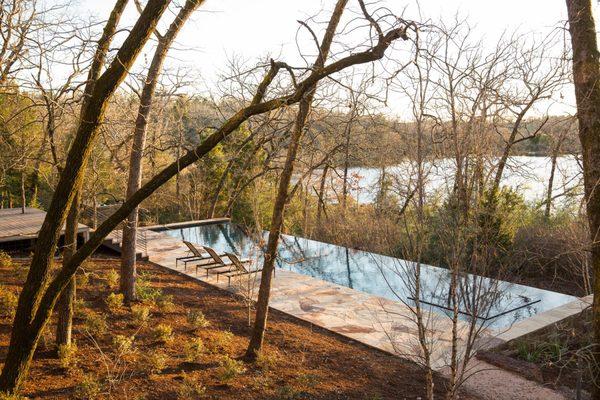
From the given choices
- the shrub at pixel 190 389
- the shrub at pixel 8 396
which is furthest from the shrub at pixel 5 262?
the shrub at pixel 8 396

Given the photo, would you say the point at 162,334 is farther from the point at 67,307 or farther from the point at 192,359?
the point at 67,307

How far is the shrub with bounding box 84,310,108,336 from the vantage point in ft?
23.3

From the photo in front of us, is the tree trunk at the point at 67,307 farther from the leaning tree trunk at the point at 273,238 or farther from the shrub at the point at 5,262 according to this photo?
the shrub at the point at 5,262

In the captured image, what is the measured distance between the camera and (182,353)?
6.89 meters

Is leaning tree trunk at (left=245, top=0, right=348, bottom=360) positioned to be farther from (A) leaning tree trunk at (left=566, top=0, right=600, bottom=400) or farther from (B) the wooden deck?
(B) the wooden deck

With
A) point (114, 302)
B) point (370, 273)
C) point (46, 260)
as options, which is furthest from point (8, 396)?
point (370, 273)

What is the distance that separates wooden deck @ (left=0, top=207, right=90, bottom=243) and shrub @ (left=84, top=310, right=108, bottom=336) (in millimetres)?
4815

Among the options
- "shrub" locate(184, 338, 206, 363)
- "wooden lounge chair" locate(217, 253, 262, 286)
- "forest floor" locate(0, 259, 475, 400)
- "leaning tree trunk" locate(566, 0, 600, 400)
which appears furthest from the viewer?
"wooden lounge chair" locate(217, 253, 262, 286)

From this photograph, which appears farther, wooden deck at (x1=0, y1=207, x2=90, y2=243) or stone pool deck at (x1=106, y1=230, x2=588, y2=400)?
wooden deck at (x1=0, y1=207, x2=90, y2=243)

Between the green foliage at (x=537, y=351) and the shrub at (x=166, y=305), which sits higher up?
the shrub at (x=166, y=305)

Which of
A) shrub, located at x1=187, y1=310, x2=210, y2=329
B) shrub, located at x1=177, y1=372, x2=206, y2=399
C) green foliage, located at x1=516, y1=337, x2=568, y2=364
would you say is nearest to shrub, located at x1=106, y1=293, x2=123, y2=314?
shrub, located at x1=187, y1=310, x2=210, y2=329

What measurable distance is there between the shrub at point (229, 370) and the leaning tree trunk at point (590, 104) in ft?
13.4

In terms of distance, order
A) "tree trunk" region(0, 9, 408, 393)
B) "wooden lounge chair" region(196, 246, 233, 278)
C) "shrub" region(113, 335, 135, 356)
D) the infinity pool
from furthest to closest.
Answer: "wooden lounge chair" region(196, 246, 233, 278), the infinity pool, "shrub" region(113, 335, 135, 356), "tree trunk" region(0, 9, 408, 393)

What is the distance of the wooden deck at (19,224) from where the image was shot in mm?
11930
